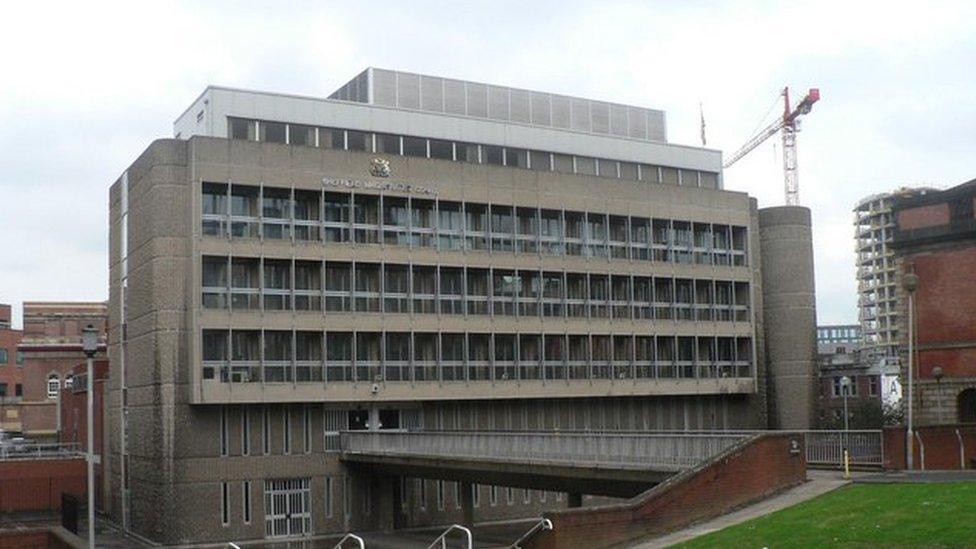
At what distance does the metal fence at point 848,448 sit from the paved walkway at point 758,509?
2539 millimetres

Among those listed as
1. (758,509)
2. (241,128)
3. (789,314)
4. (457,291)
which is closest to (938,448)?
(758,509)

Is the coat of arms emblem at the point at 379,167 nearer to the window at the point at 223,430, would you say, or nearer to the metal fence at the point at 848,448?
the window at the point at 223,430

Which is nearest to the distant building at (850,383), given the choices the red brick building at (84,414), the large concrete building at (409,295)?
the large concrete building at (409,295)

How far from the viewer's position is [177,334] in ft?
160

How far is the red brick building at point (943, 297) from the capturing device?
4922 cm

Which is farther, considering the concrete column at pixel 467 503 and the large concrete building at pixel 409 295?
the large concrete building at pixel 409 295

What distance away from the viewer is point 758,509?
92.1 ft

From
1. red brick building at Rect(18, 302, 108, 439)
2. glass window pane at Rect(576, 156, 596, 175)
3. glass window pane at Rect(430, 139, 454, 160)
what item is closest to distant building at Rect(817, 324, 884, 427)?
glass window pane at Rect(576, 156, 596, 175)

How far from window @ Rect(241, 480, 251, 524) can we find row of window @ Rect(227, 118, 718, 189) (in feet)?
51.2

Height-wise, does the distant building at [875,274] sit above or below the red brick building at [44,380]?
above

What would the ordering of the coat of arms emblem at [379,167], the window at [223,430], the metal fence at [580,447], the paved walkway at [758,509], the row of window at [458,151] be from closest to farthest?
the paved walkway at [758,509] → the metal fence at [580,447] → the window at [223,430] → the coat of arms emblem at [379,167] → the row of window at [458,151]

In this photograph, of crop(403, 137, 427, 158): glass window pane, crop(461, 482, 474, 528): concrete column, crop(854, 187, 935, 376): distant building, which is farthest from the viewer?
crop(854, 187, 935, 376): distant building

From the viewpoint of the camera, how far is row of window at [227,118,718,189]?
5322 centimetres

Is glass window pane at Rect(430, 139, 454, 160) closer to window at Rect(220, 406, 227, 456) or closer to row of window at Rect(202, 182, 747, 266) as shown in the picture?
row of window at Rect(202, 182, 747, 266)
